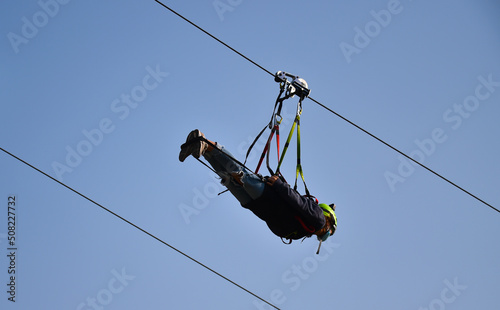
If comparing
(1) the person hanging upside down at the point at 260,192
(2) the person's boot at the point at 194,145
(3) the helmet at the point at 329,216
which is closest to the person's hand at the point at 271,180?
(1) the person hanging upside down at the point at 260,192

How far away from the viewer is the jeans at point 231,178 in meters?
7.61

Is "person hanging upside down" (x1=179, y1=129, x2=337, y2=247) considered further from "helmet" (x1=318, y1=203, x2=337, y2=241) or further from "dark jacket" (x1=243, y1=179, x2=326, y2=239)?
"helmet" (x1=318, y1=203, x2=337, y2=241)

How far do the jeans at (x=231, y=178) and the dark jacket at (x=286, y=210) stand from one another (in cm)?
7

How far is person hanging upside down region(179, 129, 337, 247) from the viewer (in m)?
7.59

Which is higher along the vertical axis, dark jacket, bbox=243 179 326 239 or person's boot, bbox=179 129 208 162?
person's boot, bbox=179 129 208 162

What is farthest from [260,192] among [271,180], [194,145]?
Answer: [194,145]

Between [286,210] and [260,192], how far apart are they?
0.33m

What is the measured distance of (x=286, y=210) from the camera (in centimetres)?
775

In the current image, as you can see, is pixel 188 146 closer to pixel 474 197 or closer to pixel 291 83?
pixel 291 83

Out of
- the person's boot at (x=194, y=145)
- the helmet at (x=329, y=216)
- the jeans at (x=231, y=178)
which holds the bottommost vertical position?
the helmet at (x=329, y=216)

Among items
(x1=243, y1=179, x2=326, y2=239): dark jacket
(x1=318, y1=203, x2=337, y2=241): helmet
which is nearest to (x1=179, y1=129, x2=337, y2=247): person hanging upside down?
(x1=243, y1=179, x2=326, y2=239): dark jacket

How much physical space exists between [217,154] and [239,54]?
3.01 feet

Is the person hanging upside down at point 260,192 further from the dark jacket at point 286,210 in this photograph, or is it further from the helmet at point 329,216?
the helmet at point 329,216

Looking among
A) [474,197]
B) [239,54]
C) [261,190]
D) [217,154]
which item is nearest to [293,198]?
[261,190]
